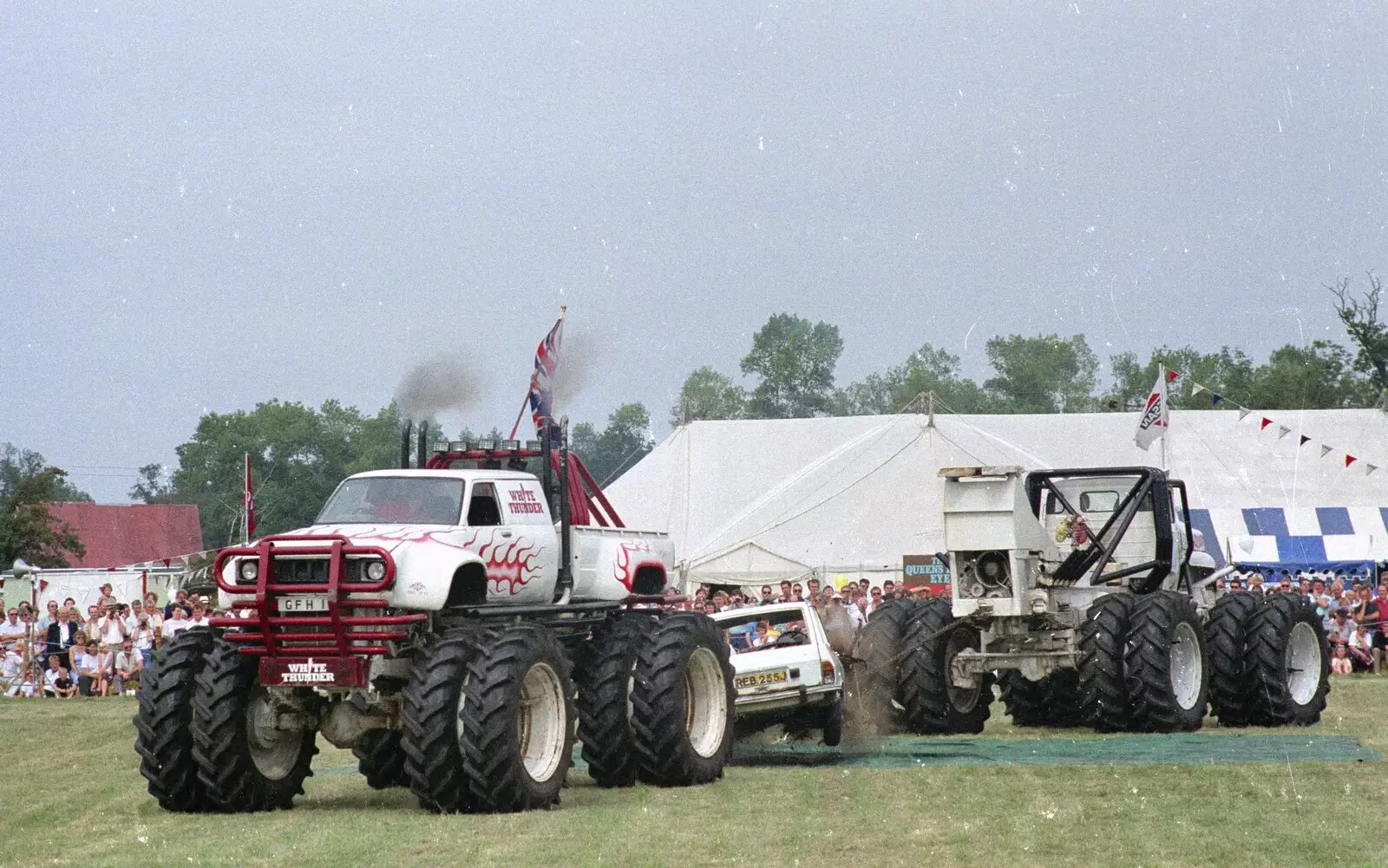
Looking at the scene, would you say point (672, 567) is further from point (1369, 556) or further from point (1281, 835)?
point (1369, 556)

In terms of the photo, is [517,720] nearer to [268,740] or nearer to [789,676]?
[268,740]

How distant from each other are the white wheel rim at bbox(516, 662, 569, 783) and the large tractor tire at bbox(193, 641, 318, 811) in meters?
1.73

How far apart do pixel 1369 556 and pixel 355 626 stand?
28.5 meters

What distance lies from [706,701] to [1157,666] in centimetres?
502

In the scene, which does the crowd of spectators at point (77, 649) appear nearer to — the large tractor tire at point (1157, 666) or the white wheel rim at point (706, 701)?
the white wheel rim at point (706, 701)

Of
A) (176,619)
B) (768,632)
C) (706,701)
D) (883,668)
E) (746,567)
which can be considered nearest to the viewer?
(706,701)

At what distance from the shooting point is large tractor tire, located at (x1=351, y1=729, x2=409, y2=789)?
15148 millimetres

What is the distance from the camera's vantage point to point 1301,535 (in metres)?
36.8

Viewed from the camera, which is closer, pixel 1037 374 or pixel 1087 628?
pixel 1087 628

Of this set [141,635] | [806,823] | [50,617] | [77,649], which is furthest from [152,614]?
[806,823]

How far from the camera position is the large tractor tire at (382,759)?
49.7 feet

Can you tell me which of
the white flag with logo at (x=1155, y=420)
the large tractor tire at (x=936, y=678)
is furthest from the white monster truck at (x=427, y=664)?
the white flag with logo at (x=1155, y=420)

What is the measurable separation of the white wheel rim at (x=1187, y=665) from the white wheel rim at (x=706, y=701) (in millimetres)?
5632

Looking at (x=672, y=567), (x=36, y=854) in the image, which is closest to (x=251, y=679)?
(x=36, y=854)
